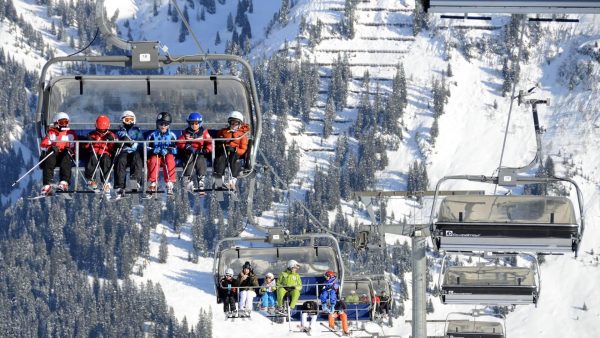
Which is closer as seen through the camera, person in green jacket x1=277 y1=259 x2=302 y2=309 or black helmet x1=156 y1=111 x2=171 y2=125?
black helmet x1=156 y1=111 x2=171 y2=125

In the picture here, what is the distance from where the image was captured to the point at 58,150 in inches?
1261

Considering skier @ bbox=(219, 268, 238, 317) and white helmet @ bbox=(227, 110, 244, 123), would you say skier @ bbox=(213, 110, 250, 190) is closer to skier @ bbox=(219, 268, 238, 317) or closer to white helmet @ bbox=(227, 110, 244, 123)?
white helmet @ bbox=(227, 110, 244, 123)

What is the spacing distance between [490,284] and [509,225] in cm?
910

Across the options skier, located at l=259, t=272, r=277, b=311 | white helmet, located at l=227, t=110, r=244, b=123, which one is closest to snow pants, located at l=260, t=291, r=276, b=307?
skier, located at l=259, t=272, r=277, b=311

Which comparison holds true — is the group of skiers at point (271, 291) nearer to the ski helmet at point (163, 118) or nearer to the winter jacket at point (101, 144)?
the ski helmet at point (163, 118)

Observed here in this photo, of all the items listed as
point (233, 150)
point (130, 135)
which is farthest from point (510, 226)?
point (130, 135)

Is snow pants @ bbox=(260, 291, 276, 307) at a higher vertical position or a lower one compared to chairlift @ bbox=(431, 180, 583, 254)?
lower

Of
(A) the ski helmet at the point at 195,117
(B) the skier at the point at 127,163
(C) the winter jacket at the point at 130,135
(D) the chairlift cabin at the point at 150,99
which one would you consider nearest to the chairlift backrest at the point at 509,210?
(D) the chairlift cabin at the point at 150,99

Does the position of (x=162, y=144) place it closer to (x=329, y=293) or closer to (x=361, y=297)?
(x=329, y=293)

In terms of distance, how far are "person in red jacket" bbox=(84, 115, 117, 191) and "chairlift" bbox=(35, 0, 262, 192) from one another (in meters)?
0.26

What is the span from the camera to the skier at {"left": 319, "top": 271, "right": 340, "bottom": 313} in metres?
41.9

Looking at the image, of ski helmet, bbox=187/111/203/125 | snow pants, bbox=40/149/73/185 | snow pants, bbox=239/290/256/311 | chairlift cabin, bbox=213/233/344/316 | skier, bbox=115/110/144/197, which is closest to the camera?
skier, bbox=115/110/144/197

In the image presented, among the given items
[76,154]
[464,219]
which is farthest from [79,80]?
[464,219]

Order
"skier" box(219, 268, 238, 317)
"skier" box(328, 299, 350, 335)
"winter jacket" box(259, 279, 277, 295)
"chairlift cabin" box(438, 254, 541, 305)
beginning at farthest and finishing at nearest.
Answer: "skier" box(328, 299, 350, 335)
"winter jacket" box(259, 279, 277, 295)
"skier" box(219, 268, 238, 317)
"chairlift cabin" box(438, 254, 541, 305)
